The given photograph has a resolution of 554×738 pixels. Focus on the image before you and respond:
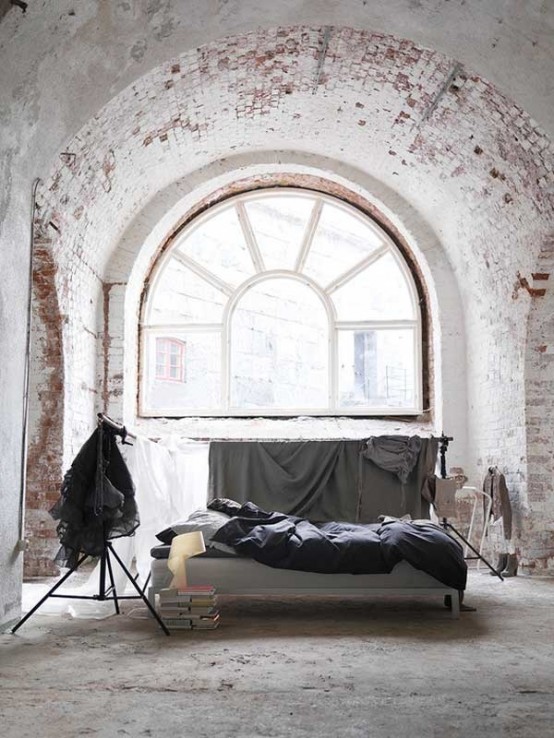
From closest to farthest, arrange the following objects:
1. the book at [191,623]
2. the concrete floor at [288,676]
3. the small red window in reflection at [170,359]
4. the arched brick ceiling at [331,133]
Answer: the concrete floor at [288,676]
the book at [191,623]
the arched brick ceiling at [331,133]
the small red window in reflection at [170,359]

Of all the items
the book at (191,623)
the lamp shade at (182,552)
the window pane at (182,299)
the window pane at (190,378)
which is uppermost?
the window pane at (182,299)

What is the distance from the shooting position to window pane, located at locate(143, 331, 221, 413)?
9.84 metres

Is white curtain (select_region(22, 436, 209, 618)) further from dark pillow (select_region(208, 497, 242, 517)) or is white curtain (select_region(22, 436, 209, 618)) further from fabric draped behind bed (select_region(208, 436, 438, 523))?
fabric draped behind bed (select_region(208, 436, 438, 523))

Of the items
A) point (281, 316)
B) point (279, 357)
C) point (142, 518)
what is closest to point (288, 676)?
point (142, 518)

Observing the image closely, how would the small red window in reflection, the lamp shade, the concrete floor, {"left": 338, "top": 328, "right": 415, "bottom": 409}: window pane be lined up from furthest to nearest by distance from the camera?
the small red window in reflection → {"left": 338, "top": 328, "right": 415, "bottom": 409}: window pane → the lamp shade → the concrete floor

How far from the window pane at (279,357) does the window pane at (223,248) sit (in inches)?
17.2

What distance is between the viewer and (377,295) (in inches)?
393

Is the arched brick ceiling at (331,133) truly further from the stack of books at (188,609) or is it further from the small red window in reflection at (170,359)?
the stack of books at (188,609)

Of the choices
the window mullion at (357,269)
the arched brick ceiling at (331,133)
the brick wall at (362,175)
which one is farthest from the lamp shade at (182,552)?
the window mullion at (357,269)

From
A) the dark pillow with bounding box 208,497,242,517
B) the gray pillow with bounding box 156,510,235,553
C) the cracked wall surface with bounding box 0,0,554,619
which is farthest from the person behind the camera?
the dark pillow with bounding box 208,497,242,517

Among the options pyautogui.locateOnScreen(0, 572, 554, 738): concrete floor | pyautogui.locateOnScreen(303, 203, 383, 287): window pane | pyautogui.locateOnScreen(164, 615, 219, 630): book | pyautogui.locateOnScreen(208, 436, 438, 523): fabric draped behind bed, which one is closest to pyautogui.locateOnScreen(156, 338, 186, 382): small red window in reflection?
pyautogui.locateOnScreen(303, 203, 383, 287): window pane

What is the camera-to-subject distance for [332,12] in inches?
205

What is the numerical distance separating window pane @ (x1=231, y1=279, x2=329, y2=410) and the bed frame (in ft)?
13.7

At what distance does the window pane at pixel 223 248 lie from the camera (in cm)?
998
